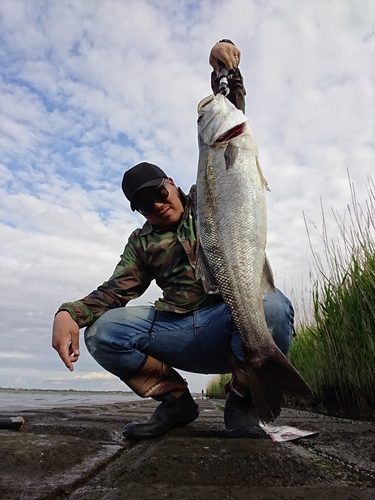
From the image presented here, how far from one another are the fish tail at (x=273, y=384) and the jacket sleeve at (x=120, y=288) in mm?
1210

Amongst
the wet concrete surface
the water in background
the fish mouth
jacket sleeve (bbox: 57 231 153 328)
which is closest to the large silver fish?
the fish mouth

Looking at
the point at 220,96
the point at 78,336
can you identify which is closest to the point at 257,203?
the point at 220,96

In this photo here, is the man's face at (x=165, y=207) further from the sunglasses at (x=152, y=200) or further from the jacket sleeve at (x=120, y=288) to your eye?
the jacket sleeve at (x=120, y=288)

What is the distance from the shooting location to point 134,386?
9.05ft

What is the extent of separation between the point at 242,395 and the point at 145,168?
1.56 metres

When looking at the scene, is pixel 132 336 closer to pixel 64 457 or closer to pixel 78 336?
pixel 78 336

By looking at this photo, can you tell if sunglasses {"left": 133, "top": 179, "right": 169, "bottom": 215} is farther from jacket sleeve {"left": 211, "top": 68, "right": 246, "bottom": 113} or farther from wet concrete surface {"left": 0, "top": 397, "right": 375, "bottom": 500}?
wet concrete surface {"left": 0, "top": 397, "right": 375, "bottom": 500}

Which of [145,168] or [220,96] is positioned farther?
[145,168]

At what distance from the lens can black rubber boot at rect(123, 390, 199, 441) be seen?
249 centimetres

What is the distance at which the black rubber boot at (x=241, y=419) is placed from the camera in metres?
2.33

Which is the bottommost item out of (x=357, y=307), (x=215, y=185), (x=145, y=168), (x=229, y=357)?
(x=229, y=357)

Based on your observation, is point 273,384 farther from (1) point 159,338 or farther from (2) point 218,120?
(2) point 218,120

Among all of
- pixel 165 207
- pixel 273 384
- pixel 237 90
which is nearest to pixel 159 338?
pixel 165 207

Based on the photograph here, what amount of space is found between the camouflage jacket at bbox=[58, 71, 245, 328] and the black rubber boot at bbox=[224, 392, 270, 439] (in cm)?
64
